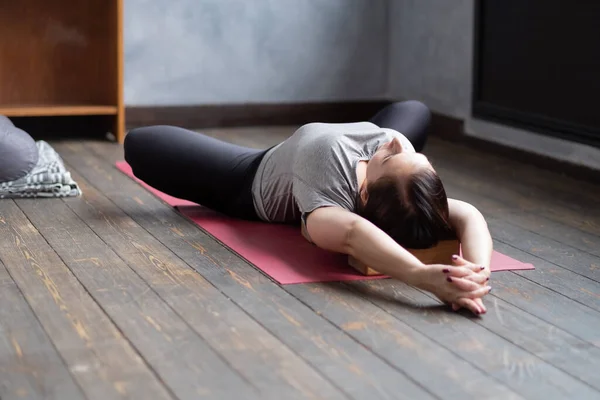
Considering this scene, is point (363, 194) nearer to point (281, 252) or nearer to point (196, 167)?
point (281, 252)

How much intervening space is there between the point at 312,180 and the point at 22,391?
100 centimetres

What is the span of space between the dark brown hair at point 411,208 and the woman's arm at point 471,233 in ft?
0.21

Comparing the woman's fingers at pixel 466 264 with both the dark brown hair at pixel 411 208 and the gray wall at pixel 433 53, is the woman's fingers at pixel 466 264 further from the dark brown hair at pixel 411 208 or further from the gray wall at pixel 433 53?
the gray wall at pixel 433 53

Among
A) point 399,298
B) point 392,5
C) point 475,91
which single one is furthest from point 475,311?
point 392,5

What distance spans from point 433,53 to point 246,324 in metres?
3.04

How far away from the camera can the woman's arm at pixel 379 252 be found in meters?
2.05

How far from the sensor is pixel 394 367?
1.76 metres

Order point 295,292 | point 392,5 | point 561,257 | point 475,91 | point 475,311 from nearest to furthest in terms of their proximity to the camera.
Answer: point 475,311, point 295,292, point 561,257, point 475,91, point 392,5

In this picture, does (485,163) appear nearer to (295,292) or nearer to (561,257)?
(561,257)

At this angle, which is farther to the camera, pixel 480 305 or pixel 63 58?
pixel 63 58

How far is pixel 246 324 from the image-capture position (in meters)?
1.97

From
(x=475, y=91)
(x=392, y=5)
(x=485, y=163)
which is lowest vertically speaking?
(x=485, y=163)

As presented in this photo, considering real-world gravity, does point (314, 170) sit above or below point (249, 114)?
above

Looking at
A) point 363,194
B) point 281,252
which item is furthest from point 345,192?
point 281,252
